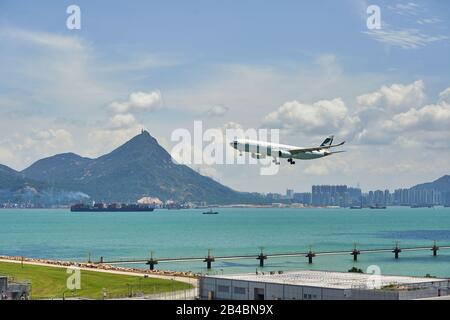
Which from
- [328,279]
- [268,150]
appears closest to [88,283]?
[268,150]

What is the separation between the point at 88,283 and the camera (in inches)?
4815

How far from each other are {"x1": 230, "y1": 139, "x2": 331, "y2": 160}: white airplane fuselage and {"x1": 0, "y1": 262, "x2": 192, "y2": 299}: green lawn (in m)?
21.6

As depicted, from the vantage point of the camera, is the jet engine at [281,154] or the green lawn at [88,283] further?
the jet engine at [281,154]

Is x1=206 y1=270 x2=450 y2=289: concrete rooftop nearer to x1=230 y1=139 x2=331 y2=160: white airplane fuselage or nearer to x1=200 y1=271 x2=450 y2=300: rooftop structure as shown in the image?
x1=200 y1=271 x2=450 y2=300: rooftop structure

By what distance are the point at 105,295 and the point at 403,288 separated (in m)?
39.2

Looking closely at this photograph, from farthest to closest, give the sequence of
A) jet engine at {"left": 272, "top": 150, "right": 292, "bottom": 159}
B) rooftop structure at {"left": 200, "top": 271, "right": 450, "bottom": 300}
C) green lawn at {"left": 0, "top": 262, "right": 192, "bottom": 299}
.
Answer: jet engine at {"left": 272, "top": 150, "right": 292, "bottom": 159} → green lawn at {"left": 0, "top": 262, "right": 192, "bottom": 299} → rooftop structure at {"left": 200, "top": 271, "right": 450, "bottom": 300}

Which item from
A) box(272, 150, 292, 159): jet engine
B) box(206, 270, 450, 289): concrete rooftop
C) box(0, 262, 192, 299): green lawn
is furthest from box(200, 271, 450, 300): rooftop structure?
box(272, 150, 292, 159): jet engine

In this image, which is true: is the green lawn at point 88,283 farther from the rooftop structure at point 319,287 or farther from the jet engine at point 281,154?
the jet engine at point 281,154

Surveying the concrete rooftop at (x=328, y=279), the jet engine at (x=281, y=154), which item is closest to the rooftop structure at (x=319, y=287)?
the concrete rooftop at (x=328, y=279)

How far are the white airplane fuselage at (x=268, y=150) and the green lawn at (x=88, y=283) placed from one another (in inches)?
850

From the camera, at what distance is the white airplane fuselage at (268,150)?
4584 inches

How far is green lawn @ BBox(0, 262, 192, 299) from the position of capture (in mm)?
112500
